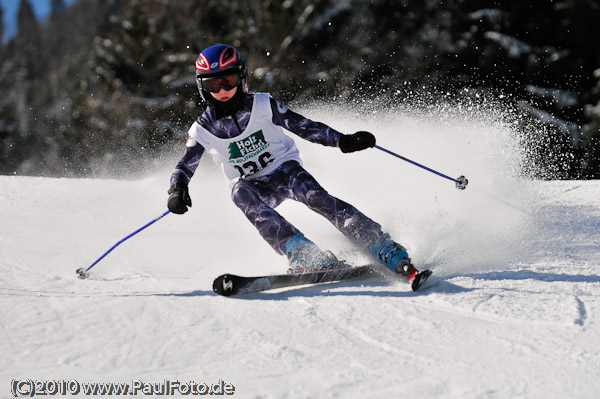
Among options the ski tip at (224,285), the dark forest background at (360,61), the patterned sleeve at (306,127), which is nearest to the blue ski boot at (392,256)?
the patterned sleeve at (306,127)

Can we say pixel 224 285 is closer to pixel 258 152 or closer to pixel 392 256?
pixel 392 256

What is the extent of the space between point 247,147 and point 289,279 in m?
1.04

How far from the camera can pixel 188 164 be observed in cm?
370

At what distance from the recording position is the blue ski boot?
298cm

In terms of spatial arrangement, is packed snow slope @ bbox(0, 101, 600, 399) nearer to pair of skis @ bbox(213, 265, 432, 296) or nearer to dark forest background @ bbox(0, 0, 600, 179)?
pair of skis @ bbox(213, 265, 432, 296)

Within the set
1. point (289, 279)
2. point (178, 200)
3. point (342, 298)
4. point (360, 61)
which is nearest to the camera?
point (342, 298)

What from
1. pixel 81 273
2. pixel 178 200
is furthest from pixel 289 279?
pixel 81 273

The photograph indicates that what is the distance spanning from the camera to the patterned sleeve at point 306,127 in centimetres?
360

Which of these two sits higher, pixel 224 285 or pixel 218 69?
pixel 218 69

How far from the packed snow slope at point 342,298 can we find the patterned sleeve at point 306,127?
2.43 ft

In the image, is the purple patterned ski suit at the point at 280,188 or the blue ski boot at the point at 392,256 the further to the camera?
the purple patterned ski suit at the point at 280,188

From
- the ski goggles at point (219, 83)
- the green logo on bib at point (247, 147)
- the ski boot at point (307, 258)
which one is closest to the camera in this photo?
the ski boot at point (307, 258)

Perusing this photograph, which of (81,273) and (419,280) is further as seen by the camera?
(81,273)

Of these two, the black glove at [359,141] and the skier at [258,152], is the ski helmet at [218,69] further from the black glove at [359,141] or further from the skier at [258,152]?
the black glove at [359,141]
